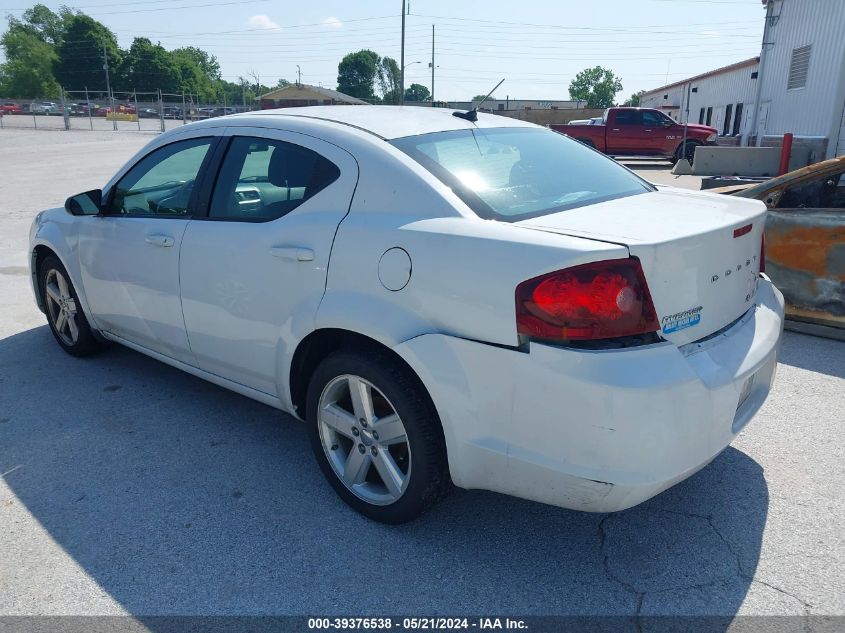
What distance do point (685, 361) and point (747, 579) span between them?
35.7 inches

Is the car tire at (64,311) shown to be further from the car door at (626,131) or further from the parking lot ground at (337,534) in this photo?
the car door at (626,131)

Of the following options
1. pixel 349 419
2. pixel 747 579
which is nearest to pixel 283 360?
pixel 349 419

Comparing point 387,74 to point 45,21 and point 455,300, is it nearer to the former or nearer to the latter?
point 45,21

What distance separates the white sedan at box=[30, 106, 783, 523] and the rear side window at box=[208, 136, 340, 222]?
0.01 m

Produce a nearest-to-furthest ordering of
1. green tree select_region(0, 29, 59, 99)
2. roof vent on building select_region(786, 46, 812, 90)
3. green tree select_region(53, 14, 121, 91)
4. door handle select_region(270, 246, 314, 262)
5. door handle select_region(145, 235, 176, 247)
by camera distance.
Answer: door handle select_region(270, 246, 314, 262) → door handle select_region(145, 235, 176, 247) → roof vent on building select_region(786, 46, 812, 90) → green tree select_region(0, 29, 59, 99) → green tree select_region(53, 14, 121, 91)

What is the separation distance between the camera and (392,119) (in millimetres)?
3172

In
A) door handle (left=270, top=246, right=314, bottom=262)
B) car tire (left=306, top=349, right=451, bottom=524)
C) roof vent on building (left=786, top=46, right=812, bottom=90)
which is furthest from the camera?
roof vent on building (left=786, top=46, right=812, bottom=90)

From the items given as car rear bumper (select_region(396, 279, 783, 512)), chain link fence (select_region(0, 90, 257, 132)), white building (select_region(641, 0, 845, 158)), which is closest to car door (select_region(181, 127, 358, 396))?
car rear bumper (select_region(396, 279, 783, 512))

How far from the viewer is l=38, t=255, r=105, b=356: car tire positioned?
14.8 feet

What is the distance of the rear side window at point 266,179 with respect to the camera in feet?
9.66

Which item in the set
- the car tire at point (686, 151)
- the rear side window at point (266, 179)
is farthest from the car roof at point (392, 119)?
the car tire at point (686, 151)

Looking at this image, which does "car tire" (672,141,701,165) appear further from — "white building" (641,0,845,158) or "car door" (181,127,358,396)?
"car door" (181,127,358,396)

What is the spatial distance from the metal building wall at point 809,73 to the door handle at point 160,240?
19.2m

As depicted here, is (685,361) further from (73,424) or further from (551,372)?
(73,424)
